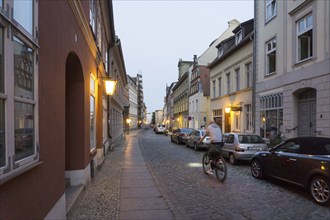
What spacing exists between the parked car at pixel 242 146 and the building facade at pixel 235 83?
26.8 feet

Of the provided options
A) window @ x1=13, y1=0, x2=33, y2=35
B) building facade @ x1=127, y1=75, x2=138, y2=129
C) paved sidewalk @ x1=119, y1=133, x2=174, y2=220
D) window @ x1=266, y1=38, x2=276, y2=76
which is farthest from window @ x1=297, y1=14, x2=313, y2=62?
building facade @ x1=127, y1=75, x2=138, y2=129

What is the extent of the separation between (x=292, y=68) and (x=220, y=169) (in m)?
8.28

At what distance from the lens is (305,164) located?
7164 mm

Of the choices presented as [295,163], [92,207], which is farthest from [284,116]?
[92,207]

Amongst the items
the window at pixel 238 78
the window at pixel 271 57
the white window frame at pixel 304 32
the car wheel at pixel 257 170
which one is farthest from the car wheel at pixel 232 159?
the window at pixel 238 78

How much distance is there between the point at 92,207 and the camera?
6289 millimetres

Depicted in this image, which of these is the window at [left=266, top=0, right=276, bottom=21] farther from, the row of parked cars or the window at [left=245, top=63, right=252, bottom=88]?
the row of parked cars

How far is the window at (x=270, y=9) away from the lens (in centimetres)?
1740

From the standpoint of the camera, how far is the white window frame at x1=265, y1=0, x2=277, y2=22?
1736cm

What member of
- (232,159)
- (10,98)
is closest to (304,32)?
(232,159)

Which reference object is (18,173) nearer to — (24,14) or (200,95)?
(24,14)

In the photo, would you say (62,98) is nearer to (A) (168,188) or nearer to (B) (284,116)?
(A) (168,188)

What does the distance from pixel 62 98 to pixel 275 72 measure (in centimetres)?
1421

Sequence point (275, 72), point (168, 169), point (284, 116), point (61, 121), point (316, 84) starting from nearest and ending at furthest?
point (61, 121)
point (168, 169)
point (316, 84)
point (284, 116)
point (275, 72)
